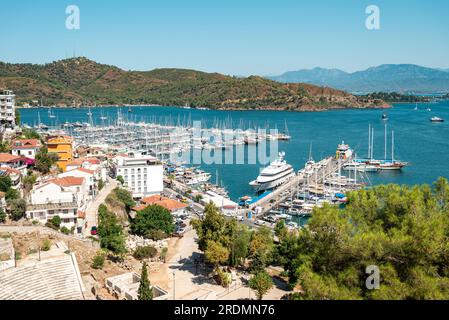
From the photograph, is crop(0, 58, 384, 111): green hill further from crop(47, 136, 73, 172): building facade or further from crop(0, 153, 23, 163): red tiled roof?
crop(0, 153, 23, 163): red tiled roof

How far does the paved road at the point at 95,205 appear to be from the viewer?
17688 millimetres

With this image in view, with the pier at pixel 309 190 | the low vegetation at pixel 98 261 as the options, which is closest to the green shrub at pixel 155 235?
the low vegetation at pixel 98 261

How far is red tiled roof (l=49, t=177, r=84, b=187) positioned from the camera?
18.6 meters

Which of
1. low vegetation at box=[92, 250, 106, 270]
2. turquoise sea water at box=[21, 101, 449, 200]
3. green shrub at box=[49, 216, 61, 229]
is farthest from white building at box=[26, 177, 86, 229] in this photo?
turquoise sea water at box=[21, 101, 449, 200]

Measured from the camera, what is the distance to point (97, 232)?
16.7 m

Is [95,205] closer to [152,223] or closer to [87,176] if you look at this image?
[87,176]

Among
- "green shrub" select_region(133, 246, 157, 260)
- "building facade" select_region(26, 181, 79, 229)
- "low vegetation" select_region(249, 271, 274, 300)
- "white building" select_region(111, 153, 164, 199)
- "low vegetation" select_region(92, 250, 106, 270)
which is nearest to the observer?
"low vegetation" select_region(249, 271, 274, 300)

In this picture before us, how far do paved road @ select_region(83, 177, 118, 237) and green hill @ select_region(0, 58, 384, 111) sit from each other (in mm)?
77706

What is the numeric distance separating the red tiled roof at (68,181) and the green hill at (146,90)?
81.4 metres

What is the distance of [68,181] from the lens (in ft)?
62.4

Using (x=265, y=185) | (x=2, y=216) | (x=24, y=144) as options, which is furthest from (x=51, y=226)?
(x=265, y=185)

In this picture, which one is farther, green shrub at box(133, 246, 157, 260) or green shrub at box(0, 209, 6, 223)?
green shrub at box(133, 246, 157, 260)
